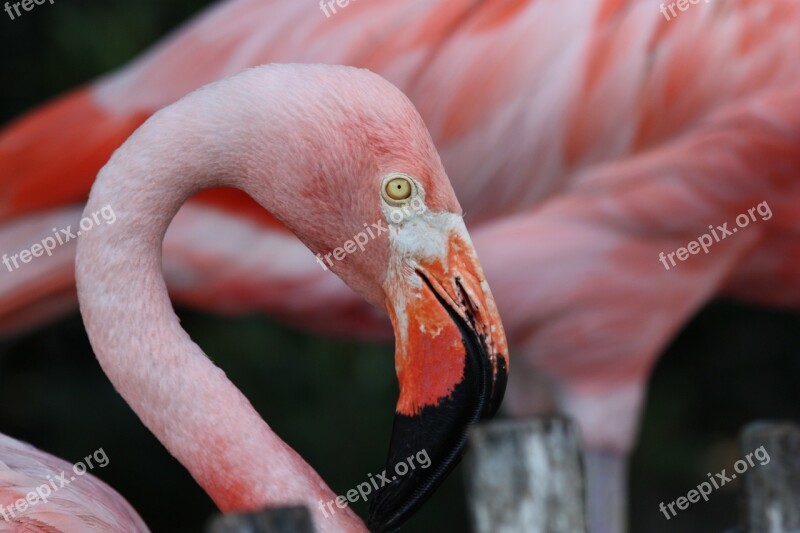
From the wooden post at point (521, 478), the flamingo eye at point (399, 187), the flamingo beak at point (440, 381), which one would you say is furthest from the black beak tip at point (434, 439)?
the wooden post at point (521, 478)

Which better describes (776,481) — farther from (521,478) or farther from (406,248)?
(406,248)

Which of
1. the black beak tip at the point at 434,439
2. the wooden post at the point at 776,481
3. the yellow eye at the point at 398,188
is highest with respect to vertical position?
the yellow eye at the point at 398,188

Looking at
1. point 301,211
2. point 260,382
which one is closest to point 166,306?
point 301,211

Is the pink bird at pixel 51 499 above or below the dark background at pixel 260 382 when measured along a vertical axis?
above

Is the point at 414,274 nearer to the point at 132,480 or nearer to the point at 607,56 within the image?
the point at 607,56

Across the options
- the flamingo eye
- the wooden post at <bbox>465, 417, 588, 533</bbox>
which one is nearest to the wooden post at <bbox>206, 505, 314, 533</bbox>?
the wooden post at <bbox>465, 417, 588, 533</bbox>

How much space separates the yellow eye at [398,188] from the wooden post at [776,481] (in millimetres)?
570

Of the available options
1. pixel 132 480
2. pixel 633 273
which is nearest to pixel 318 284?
pixel 633 273

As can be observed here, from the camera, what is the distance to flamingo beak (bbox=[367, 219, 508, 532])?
1664 mm

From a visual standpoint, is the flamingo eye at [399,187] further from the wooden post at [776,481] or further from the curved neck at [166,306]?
the wooden post at [776,481]

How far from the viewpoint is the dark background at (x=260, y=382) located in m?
3.96

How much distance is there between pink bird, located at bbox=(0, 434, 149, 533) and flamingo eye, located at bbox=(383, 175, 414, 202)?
595 mm

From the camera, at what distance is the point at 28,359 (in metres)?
4.23

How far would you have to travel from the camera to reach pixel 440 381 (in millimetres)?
1674
